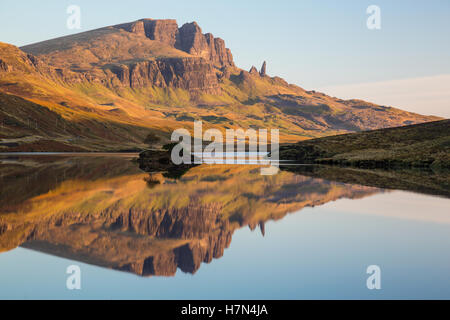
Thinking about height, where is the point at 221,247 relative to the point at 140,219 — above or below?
below

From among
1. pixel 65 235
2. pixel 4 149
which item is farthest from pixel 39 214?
pixel 4 149

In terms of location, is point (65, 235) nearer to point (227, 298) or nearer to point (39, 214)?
point (39, 214)

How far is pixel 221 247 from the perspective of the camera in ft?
57.9

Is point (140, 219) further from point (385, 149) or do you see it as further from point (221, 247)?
point (385, 149)

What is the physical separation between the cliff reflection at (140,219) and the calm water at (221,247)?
76mm

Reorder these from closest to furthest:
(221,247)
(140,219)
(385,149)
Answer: (221,247) < (140,219) < (385,149)

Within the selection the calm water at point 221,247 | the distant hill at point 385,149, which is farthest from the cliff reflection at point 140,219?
the distant hill at point 385,149

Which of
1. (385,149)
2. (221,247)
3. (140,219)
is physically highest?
(385,149)

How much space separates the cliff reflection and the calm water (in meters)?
0.08

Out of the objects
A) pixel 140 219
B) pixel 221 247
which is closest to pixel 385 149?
pixel 140 219

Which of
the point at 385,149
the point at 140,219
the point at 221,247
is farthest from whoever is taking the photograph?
the point at 385,149

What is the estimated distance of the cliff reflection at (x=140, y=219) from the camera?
52.9ft

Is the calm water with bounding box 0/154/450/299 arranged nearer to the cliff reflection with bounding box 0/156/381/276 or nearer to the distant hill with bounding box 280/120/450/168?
the cliff reflection with bounding box 0/156/381/276

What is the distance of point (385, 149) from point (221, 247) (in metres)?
104
